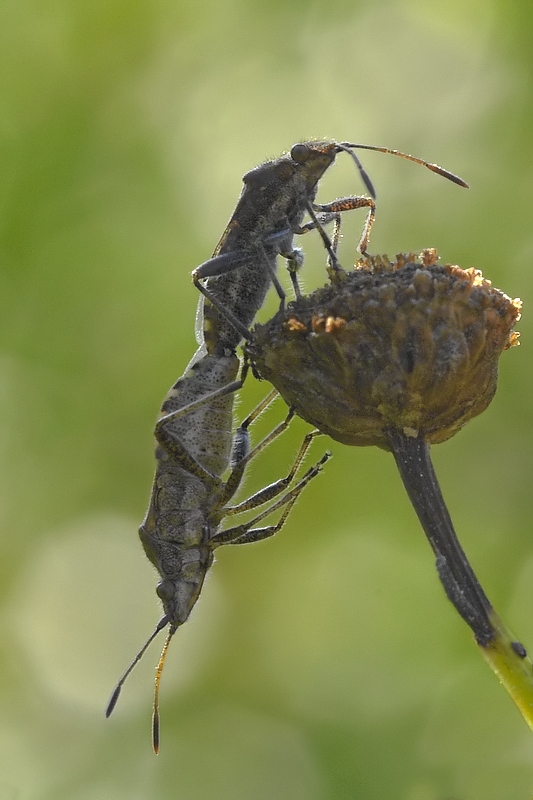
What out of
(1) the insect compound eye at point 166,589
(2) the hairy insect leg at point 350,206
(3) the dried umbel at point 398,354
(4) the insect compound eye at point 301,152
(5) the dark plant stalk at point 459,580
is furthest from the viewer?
(1) the insect compound eye at point 166,589

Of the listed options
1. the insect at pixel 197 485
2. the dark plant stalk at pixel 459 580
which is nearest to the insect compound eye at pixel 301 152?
the insect at pixel 197 485

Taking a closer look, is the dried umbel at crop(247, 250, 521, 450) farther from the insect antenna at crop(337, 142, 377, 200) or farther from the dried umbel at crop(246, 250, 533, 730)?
the insect antenna at crop(337, 142, 377, 200)

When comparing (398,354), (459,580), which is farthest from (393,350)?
(459,580)

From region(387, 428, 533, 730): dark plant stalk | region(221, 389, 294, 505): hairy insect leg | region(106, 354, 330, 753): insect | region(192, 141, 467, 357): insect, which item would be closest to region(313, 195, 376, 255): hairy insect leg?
region(192, 141, 467, 357): insect

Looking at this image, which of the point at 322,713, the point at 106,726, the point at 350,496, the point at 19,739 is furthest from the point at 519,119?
the point at 19,739

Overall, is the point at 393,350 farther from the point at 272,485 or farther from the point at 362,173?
the point at 362,173

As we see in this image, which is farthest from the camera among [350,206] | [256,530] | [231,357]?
[256,530]

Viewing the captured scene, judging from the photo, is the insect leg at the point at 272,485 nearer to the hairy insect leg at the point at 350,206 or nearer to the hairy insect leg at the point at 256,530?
the hairy insect leg at the point at 256,530
